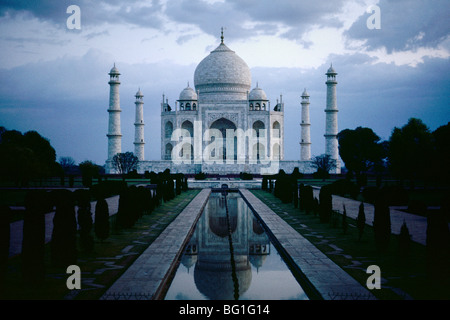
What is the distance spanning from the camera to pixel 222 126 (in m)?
34.4

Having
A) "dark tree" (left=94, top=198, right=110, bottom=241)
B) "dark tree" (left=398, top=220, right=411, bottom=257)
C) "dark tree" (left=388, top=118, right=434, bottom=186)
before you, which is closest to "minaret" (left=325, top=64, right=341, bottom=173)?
"dark tree" (left=388, top=118, right=434, bottom=186)

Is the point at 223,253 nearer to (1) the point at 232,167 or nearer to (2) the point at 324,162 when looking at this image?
(2) the point at 324,162

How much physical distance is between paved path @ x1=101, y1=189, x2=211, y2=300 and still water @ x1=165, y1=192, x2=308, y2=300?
16 cm

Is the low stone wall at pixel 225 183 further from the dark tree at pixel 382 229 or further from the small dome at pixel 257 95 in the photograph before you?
the dark tree at pixel 382 229

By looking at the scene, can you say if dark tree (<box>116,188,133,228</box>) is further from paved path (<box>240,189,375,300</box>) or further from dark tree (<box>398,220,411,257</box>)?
dark tree (<box>398,220,411,257</box>)

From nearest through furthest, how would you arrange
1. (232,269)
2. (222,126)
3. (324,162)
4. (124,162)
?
1. (232,269)
2. (324,162)
3. (124,162)
4. (222,126)

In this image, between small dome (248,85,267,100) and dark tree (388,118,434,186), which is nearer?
dark tree (388,118,434,186)

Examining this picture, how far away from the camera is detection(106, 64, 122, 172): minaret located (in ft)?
101

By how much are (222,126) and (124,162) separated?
8.44m

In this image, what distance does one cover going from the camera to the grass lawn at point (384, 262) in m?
4.88

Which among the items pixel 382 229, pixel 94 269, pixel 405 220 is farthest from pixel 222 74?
pixel 94 269

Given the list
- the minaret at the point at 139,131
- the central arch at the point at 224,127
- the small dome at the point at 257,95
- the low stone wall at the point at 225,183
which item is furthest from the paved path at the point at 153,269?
the small dome at the point at 257,95

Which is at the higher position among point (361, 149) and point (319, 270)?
point (361, 149)
